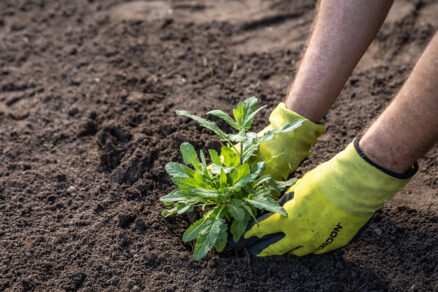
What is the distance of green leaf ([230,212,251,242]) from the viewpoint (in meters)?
1.86

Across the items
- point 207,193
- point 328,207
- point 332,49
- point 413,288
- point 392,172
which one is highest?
point 332,49

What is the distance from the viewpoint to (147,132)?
2.62m

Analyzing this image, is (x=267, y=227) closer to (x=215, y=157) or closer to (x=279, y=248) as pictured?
(x=279, y=248)

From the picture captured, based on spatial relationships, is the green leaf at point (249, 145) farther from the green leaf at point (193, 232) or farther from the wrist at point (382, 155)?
the wrist at point (382, 155)

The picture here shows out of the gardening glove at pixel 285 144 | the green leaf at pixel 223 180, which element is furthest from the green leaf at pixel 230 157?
the gardening glove at pixel 285 144

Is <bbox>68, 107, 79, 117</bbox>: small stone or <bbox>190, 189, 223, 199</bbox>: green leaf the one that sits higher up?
<bbox>190, 189, 223, 199</bbox>: green leaf

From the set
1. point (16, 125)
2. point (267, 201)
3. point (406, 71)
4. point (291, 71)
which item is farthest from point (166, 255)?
point (406, 71)

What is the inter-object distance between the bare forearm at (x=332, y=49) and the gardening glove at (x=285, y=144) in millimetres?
68

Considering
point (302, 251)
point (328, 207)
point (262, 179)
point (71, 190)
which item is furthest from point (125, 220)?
point (328, 207)

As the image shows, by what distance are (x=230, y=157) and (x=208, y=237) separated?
0.39 metres

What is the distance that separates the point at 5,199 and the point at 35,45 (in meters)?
1.69

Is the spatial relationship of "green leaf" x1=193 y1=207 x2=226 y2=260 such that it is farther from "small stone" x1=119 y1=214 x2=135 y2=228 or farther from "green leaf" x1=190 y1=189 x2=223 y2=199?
"small stone" x1=119 y1=214 x2=135 y2=228

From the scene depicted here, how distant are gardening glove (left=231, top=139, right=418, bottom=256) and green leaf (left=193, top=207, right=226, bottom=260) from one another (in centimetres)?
23

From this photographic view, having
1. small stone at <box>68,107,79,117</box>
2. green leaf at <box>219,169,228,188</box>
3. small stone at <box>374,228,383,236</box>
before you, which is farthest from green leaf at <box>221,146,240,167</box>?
small stone at <box>68,107,79,117</box>
